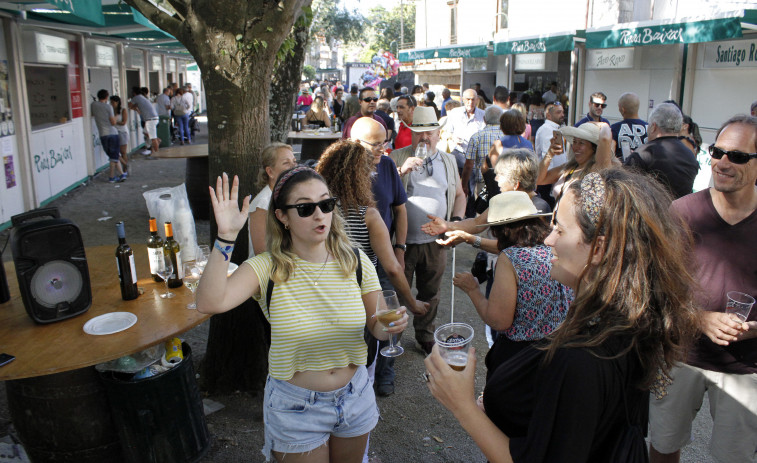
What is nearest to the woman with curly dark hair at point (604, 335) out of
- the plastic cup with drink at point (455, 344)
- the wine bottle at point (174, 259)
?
the plastic cup with drink at point (455, 344)

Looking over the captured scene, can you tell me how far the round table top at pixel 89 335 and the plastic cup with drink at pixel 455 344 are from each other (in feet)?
4.56

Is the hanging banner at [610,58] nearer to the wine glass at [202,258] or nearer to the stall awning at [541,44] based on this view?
the stall awning at [541,44]

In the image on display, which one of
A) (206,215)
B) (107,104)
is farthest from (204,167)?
(107,104)

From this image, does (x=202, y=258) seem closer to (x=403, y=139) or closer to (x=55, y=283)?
(x=55, y=283)

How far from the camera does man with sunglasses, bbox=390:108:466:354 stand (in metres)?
4.54

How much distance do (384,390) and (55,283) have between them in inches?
92.7

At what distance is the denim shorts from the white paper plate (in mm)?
869

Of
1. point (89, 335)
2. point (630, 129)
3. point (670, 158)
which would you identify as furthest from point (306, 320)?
point (630, 129)

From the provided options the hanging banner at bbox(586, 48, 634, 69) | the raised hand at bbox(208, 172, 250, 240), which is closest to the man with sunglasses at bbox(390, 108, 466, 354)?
the raised hand at bbox(208, 172, 250, 240)

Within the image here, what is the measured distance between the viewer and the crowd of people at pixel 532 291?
1.38 m

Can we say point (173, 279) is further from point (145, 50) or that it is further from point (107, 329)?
point (145, 50)

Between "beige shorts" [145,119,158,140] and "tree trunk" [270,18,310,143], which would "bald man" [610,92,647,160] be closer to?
"tree trunk" [270,18,310,143]

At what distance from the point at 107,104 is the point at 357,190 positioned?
10993 millimetres

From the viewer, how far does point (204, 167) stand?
877cm
